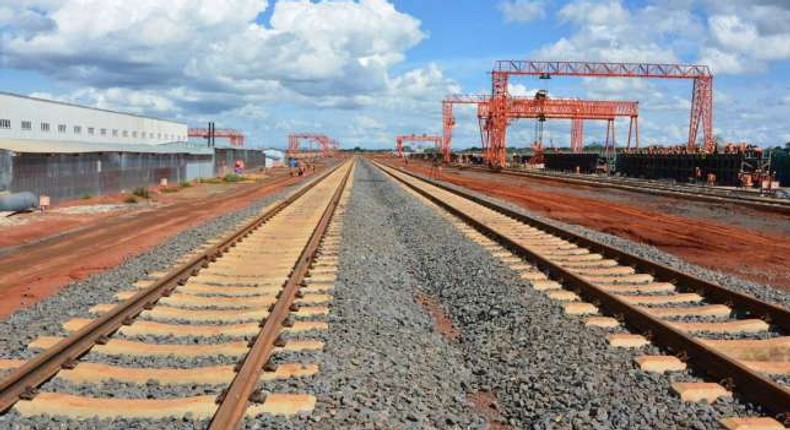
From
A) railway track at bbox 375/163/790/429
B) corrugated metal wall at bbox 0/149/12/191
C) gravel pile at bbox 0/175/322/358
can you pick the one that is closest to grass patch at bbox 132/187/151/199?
corrugated metal wall at bbox 0/149/12/191

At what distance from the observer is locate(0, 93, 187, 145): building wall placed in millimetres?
53969

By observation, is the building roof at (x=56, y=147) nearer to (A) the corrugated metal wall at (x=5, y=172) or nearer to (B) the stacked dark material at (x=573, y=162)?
(A) the corrugated metal wall at (x=5, y=172)

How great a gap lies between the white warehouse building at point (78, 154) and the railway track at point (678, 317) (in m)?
20.6

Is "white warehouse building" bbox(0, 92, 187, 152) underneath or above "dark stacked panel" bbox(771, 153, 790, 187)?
above

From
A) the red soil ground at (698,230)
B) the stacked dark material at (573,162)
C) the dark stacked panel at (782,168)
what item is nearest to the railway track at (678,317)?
the red soil ground at (698,230)

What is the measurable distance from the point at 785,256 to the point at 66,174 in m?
27.1

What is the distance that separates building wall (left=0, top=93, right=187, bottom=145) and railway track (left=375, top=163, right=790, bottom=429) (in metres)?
45.3

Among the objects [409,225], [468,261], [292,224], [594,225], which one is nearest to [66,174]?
[292,224]

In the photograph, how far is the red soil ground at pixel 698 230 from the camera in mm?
14500

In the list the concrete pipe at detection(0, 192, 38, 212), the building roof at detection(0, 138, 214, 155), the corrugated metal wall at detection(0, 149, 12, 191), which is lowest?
the concrete pipe at detection(0, 192, 38, 212)

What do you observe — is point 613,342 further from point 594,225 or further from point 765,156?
point 765,156

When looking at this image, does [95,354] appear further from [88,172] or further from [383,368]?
[88,172]

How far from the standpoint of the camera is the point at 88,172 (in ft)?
112

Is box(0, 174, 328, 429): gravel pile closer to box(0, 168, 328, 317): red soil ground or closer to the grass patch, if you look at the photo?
box(0, 168, 328, 317): red soil ground
